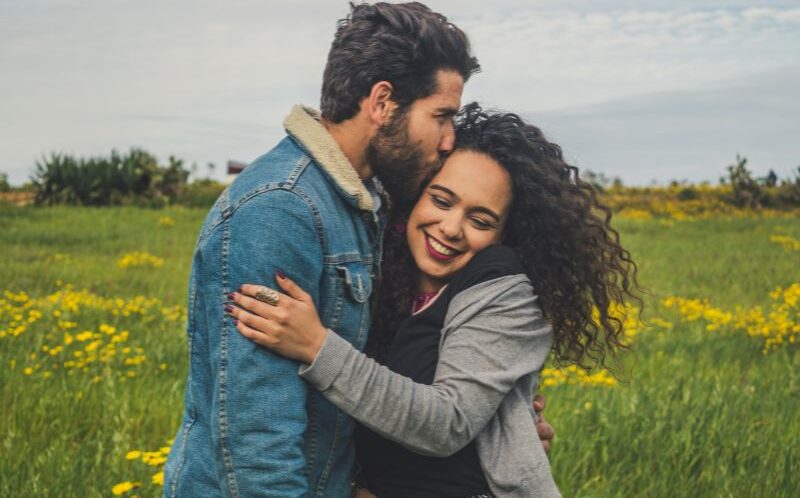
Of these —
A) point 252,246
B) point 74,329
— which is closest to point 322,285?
point 252,246

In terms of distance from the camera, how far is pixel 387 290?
2.82 metres

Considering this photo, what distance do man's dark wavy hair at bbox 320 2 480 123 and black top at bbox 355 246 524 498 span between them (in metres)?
0.52

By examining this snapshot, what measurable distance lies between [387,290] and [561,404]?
2843 millimetres

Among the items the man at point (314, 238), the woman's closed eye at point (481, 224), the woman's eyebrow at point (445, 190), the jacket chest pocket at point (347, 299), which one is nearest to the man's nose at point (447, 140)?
the man at point (314, 238)

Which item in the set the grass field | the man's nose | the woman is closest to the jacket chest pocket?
the woman

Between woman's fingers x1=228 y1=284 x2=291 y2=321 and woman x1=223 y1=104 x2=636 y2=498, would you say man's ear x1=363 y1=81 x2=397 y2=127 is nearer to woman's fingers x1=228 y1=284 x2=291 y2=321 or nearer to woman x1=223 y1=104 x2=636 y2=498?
woman x1=223 y1=104 x2=636 y2=498

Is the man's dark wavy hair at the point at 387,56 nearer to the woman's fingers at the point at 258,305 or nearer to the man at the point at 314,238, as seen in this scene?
the man at the point at 314,238

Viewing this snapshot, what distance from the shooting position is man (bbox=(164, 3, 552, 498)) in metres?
2.17

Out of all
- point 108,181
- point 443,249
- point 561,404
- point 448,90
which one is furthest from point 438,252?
point 108,181

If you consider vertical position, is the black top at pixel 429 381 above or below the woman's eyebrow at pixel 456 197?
below

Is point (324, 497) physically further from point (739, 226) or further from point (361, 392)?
point (739, 226)

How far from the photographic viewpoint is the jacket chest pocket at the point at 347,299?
233 centimetres

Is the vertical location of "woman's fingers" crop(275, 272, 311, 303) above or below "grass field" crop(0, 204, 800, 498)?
above

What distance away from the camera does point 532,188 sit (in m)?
2.74
